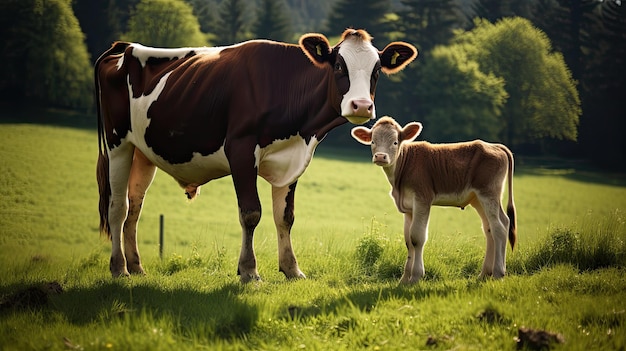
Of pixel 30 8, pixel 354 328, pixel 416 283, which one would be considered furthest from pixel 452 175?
pixel 30 8

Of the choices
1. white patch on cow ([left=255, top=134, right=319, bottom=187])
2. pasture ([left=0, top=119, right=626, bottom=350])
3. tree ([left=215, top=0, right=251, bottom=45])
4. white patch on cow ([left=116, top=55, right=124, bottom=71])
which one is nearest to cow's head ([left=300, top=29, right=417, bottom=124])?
white patch on cow ([left=255, top=134, right=319, bottom=187])

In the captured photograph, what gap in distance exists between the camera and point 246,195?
823 centimetres

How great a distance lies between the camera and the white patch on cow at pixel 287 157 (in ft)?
27.2

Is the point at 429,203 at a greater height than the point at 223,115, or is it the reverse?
the point at 223,115

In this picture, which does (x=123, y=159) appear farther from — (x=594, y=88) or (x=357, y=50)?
(x=594, y=88)

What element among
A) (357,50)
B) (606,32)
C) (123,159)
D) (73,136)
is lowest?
(73,136)

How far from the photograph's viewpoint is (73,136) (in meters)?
33.3

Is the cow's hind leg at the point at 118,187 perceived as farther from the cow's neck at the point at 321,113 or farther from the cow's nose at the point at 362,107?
the cow's nose at the point at 362,107

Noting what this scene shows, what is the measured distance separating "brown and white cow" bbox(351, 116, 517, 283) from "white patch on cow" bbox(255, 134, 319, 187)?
84cm

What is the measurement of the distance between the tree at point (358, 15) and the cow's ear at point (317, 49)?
41285 millimetres

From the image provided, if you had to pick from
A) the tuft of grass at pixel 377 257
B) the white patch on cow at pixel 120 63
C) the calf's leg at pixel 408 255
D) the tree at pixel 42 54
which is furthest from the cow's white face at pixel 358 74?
the tree at pixel 42 54

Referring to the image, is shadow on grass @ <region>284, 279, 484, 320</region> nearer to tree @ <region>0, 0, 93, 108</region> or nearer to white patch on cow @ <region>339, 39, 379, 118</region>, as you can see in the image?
white patch on cow @ <region>339, 39, 379, 118</region>

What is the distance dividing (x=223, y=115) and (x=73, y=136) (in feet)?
89.0

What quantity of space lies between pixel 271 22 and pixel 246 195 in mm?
43050
